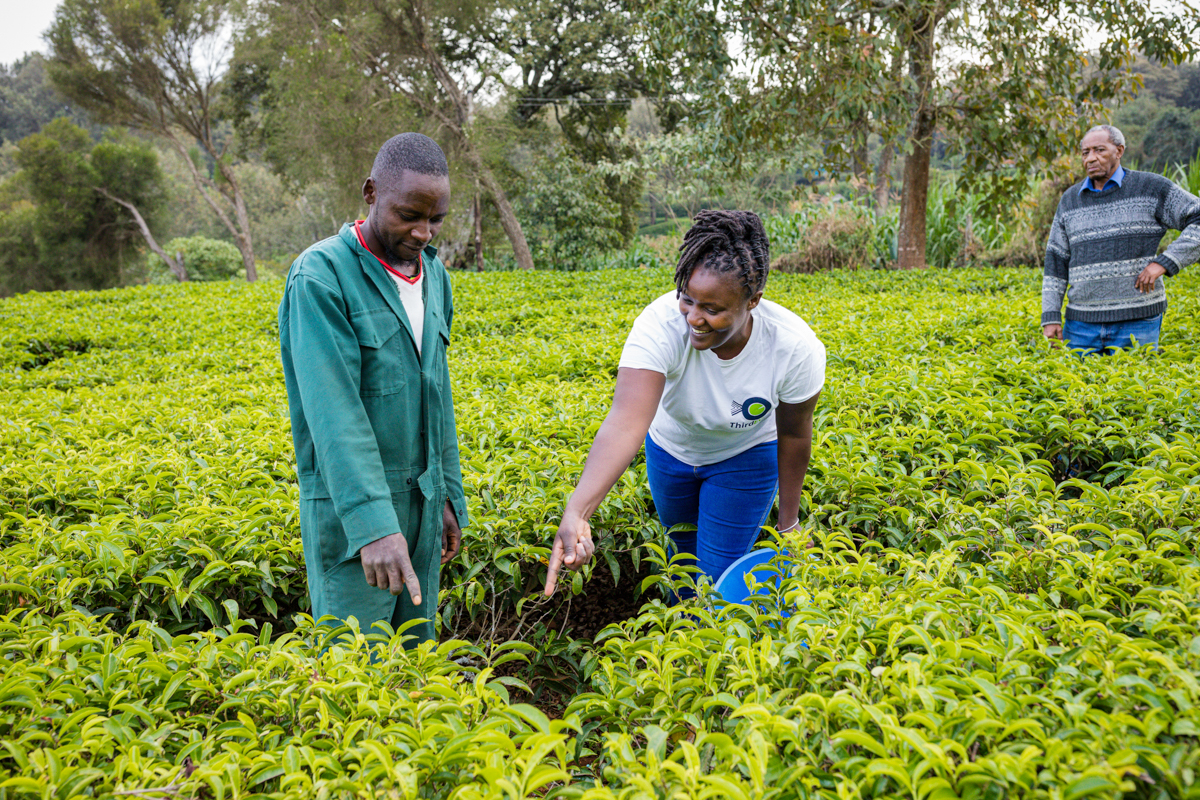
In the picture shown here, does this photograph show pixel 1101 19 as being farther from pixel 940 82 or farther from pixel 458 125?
pixel 458 125

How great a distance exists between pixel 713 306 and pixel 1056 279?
12.0 feet

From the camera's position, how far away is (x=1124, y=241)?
14.5 ft

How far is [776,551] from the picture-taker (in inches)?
83.7

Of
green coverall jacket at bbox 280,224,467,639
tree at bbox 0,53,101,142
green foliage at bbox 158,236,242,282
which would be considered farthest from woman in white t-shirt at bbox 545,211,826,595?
tree at bbox 0,53,101,142

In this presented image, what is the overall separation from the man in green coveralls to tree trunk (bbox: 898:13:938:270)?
9396 mm

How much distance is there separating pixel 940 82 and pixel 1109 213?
793 centimetres

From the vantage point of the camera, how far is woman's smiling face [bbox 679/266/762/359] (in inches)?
81.3

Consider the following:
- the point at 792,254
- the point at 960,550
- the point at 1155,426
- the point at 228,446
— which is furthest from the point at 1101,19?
the point at 228,446

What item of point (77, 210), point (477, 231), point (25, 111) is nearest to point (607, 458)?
point (477, 231)

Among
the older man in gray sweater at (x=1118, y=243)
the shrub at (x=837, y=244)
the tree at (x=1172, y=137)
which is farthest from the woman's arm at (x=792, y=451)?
the tree at (x=1172, y=137)

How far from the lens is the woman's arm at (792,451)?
243 cm

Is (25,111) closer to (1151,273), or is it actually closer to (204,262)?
(204,262)

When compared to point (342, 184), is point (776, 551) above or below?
below

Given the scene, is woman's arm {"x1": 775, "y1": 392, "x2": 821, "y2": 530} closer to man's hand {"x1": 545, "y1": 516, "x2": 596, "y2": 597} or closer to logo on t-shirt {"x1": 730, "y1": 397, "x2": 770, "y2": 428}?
logo on t-shirt {"x1": 730, "y1": 397, "x2": 770, "y2": 428}
